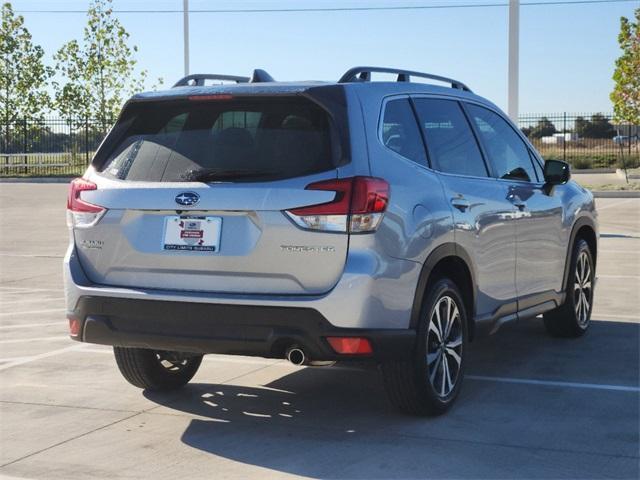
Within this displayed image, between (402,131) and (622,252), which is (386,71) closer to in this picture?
(402,131)

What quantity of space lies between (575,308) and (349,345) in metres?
3.67

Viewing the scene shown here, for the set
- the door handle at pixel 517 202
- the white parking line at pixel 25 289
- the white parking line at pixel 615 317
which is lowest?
the white parking line at pixel 615 317

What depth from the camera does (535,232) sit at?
7555mm

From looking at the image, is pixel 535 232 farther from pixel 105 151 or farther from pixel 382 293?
pixel 105 151

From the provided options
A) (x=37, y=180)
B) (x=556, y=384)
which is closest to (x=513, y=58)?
(x=556, y=384)

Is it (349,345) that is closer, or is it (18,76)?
(349,345)

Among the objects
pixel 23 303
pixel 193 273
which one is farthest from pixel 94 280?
pixel 23 303

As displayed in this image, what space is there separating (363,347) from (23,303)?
20.0 ft

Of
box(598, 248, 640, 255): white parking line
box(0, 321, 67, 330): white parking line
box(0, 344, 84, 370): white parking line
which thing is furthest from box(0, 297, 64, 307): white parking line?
box(598, 248, 640, 255): white parking line

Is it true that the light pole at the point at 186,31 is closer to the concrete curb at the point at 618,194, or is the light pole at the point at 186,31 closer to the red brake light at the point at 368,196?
the concrete curb at the point at 618,194

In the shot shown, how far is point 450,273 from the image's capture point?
21.0 ft

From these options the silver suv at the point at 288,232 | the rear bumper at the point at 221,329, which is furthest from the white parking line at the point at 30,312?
the rear bumper at the point at 221,329

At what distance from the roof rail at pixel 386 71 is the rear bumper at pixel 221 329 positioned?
4.41ft

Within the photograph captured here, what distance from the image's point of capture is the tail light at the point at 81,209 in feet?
19.4
